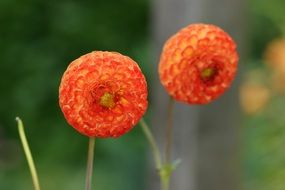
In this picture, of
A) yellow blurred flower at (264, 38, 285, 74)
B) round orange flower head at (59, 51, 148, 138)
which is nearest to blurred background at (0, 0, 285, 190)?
yellow blurred flower at (264, 38, 285, 74)

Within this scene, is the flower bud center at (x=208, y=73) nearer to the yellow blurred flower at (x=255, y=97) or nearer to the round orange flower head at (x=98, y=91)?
the round orange flower head at (x=98, y=91)

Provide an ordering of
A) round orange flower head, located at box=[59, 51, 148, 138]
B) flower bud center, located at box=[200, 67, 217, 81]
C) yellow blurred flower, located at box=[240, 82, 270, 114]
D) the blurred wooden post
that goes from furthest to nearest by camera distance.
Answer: yellow blurred flower, located at box=[240, 82, 270, 114], the blurred wooden post, flower bud center, located at box=[200, 67, 217, 81], round orange flower head, located at box=[59, 51, 148, 138]

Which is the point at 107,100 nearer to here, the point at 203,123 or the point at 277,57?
the point at 203,123

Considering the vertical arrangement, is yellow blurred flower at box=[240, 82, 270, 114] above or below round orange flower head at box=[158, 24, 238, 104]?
below

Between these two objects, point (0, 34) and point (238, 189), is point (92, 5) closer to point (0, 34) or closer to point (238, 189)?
point (0, 34)

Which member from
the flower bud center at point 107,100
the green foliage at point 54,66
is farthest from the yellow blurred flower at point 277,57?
the flower bud center at point 107,100

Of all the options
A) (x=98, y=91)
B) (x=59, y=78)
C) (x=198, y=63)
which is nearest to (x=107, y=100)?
(x=98, y=91)

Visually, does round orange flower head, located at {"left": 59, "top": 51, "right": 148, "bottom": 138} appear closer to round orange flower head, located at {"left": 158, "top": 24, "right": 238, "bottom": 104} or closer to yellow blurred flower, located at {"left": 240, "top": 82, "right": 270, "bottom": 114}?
round orange flower head, located at {"left": 158, "top": 24, "right": 238, "bottom": 104}
